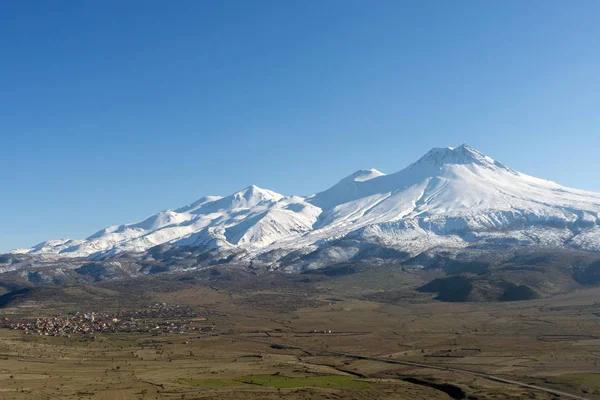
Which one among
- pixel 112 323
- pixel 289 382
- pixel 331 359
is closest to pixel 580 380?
pixel 289 382

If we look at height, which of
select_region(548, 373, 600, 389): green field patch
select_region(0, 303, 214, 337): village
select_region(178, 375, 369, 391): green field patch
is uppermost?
select_region(0, 303, 214, 337): village

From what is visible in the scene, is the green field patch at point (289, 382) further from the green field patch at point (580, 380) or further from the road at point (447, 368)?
the green field patch at point (580, 380)

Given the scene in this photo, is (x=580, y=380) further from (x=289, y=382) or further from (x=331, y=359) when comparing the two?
(x=331, y=359)

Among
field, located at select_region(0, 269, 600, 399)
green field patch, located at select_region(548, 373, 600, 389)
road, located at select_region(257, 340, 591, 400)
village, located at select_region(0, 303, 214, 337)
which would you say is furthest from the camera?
village, located at select_region(0, 303, 214, 337)

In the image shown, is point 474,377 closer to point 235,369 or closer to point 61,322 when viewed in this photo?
point 235,369

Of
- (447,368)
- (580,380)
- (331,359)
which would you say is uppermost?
(331,359)

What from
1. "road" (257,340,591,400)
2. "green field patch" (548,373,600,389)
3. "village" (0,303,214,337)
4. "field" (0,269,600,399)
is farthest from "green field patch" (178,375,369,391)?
"village" (0,303,214,337)

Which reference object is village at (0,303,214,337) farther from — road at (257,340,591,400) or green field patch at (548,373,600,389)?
green field patch at (548,373,600,389)
